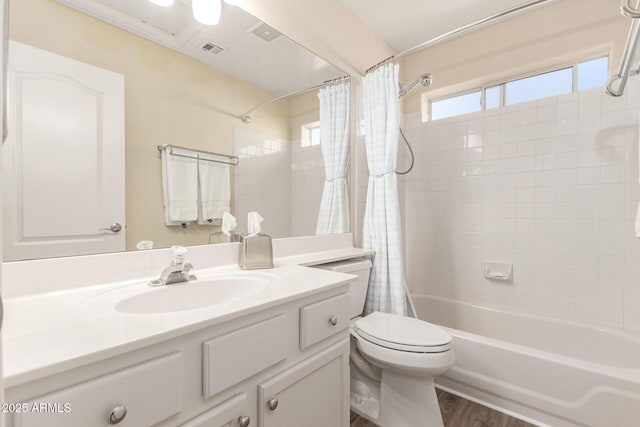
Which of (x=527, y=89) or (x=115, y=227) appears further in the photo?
(x=527, y=89)

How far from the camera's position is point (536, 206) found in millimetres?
1991

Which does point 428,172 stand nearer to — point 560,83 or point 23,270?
point 560,83

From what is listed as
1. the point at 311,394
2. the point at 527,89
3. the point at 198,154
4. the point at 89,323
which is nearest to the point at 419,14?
the point at 527,89

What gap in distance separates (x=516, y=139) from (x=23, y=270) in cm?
255

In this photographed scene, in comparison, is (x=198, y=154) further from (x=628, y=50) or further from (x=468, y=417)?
(x=628, y=50)

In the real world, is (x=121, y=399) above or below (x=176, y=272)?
below

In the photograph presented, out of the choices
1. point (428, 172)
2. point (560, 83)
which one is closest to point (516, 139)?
point (560, 83)

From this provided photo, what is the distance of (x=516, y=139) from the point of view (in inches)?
81.2

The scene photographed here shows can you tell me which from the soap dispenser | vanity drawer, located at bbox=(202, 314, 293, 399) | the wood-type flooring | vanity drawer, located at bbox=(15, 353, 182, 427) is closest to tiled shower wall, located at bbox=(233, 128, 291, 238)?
the soap dispenser

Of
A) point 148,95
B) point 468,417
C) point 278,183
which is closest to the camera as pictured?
point 148,95

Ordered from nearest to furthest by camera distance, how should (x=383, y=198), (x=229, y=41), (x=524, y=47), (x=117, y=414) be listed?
(x=117, y=414) < (x=229, y=41) < (x=383, y=198) < (x=524, y=47)

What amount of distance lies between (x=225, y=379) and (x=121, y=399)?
0.22 meters

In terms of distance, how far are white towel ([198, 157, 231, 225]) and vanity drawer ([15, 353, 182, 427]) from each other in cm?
73

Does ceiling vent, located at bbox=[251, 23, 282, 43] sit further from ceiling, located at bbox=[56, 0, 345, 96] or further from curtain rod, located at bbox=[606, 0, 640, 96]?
curtain rod, located at bbox=[606, 0, 640, 96]
